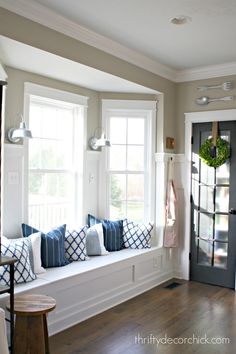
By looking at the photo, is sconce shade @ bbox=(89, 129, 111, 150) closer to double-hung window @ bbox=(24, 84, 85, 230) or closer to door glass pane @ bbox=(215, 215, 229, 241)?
double-hung window @ bbox=(24, 84, 85, 230)

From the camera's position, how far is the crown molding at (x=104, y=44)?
117 inches

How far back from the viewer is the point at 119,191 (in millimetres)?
4887

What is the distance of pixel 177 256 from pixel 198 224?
1.82ft

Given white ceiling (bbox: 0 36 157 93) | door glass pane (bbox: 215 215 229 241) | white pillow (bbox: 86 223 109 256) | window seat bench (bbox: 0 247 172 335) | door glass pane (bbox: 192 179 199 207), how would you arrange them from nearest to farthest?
white ceiling (bbox: 0 36 157 93), window seat bench (bbox: 0 247 172 335), white pillow (bbox: 86 223 109 256), door glass pane (bbox: 215 215 229 241), door glass pane (bbox: 192 179 199 207)

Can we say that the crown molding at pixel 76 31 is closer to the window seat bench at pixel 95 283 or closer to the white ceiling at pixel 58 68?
the white ceiling at pixel 58 68

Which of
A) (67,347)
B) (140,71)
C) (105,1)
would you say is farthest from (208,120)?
(67,347)

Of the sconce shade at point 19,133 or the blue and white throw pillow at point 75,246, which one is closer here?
the sconce shade at point 19,133

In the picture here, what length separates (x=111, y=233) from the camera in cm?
449

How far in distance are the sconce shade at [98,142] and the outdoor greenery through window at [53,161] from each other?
157mm

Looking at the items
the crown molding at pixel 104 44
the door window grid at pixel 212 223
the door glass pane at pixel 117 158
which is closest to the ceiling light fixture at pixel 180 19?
the crown molding at pixel 104 44

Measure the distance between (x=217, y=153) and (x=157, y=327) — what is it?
2.26 meters

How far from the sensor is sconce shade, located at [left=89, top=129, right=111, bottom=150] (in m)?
4.43

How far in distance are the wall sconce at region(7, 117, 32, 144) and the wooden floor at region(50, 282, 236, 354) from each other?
6.01 feet

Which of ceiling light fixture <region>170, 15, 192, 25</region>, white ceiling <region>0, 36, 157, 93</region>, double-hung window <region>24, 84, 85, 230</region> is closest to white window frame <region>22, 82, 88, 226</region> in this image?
double-hung window <region>24, 84, 85, 230</region>
